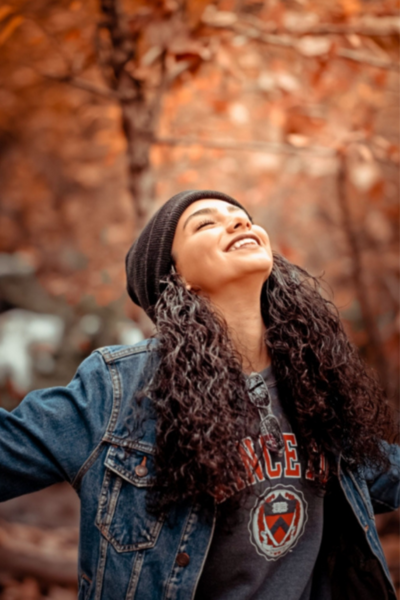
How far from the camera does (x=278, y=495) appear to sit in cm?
131

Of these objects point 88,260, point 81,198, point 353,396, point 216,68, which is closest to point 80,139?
point 81,198

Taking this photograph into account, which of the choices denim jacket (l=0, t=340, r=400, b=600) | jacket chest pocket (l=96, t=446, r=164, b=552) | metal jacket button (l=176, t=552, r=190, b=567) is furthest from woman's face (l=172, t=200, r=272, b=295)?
metal jacket button (l=176, t=552, r=190, b=567)

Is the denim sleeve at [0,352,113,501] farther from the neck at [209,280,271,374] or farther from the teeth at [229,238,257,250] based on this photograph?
the teeth at [229,238,257,250]

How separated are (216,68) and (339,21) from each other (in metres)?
0.83

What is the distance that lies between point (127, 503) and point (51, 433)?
0.79 feet

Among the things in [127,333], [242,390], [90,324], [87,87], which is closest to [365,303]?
[127,333]

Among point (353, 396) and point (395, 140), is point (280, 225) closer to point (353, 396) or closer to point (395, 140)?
point (395, 140)

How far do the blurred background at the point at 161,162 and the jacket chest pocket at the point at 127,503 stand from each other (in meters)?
1.22

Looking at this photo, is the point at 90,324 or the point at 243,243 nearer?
the point at 243,243

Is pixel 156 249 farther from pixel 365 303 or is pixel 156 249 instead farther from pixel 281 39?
pixel 365 303

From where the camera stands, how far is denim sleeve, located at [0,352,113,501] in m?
1.18

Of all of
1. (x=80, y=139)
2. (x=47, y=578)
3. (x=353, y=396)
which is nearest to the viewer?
(x=353, y=396)

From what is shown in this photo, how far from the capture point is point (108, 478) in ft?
4.05

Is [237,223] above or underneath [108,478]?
above
